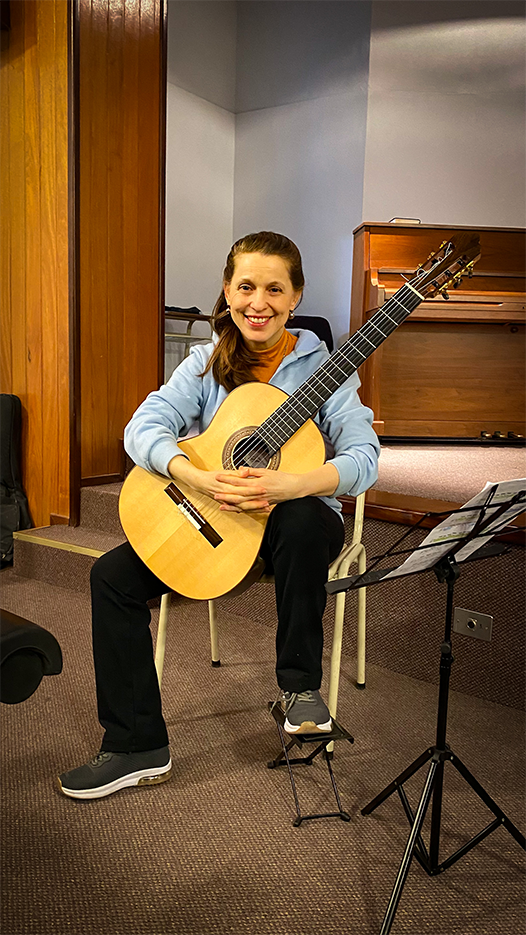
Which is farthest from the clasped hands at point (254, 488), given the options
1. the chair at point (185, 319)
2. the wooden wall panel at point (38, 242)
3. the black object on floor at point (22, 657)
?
the chair at point (185, 319)

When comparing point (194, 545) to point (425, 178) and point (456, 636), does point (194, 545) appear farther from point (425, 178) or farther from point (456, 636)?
point (425, 178)

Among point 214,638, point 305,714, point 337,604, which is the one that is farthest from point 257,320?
point 214,638

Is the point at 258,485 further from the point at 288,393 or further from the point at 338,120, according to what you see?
the point at 338,120

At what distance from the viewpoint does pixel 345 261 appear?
539 centimetres

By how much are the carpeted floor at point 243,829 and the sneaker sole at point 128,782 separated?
17 millimetres

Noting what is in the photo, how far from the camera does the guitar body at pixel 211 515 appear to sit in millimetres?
1540

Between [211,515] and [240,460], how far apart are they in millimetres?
138

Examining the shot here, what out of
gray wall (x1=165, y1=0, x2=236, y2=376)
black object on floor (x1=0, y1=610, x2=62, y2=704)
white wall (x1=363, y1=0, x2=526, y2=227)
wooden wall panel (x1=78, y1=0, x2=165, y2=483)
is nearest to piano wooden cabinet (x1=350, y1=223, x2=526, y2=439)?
white wall (x1=363, y1=0, x2=526, y2=227)

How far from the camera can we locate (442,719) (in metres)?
1.26

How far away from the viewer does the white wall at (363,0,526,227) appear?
5.21 metres

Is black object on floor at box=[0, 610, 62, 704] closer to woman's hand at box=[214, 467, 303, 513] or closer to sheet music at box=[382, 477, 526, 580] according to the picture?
sheet music at box=[382, 477, 526, 580]

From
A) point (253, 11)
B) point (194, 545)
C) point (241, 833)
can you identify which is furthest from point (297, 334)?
point (253, 11)

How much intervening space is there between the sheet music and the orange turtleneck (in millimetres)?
753

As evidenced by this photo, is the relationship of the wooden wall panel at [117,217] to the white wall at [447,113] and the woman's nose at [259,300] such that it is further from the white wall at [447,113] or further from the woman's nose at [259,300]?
the white wall at [447,113]
